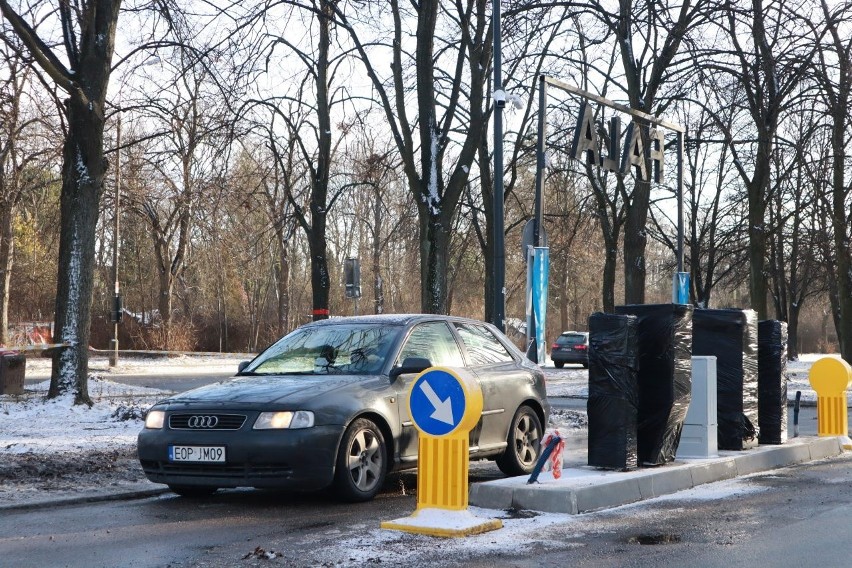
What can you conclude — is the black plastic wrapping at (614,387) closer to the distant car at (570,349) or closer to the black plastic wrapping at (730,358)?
the black plastic wrapping at (730,358)

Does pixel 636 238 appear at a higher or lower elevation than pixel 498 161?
lower

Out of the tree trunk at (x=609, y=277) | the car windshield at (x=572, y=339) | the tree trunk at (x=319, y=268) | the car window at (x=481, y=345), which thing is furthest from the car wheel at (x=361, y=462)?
the car windshield at (x=572, y=339)

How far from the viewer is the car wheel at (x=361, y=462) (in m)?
8.40

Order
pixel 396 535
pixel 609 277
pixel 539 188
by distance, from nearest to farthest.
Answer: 1. pixel 396 535
2. pixel 539 188
3. pixel 609 277

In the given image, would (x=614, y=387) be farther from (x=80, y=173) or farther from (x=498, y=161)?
(x=80, y=173)

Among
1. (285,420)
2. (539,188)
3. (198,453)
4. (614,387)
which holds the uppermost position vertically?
(539,188)

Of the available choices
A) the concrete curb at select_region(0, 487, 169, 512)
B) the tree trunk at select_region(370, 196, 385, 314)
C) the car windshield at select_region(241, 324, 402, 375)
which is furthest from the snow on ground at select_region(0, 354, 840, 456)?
the tree trunk at select_region(370, 196, 385, 314)

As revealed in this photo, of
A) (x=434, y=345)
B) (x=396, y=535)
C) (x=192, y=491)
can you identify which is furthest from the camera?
(x=434, y=345)

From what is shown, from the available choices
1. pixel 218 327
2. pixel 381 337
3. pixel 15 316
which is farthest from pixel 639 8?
pixel 15 316

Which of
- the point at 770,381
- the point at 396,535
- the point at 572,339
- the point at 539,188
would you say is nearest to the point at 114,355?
the point at 572,339

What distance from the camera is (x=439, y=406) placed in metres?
7.29

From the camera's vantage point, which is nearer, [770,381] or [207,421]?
[207,421]

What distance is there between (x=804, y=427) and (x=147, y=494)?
11421mm

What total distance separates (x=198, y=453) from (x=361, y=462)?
127 cm
